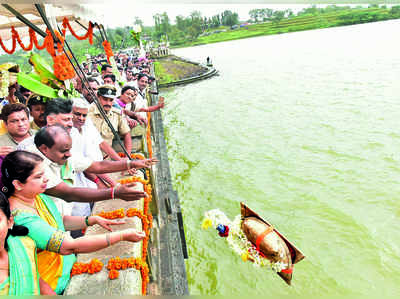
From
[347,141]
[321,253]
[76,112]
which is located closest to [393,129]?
[347,141]

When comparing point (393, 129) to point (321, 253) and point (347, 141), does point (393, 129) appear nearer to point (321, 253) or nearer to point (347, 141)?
point (347, 141)

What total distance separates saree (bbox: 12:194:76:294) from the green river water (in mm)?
1534

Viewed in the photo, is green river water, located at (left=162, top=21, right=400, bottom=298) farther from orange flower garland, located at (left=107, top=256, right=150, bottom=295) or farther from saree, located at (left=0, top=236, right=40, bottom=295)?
saree, located at (left=0, top=236, right=40, bottom=295)

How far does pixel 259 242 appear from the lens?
2.37 meters

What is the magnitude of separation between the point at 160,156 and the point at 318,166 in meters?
4.55

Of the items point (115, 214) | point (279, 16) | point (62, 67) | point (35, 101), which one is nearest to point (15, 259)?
point (115, 214)

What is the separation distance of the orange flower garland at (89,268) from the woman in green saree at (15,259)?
403 millimetres

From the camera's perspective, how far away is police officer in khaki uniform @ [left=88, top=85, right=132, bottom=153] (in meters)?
3.47

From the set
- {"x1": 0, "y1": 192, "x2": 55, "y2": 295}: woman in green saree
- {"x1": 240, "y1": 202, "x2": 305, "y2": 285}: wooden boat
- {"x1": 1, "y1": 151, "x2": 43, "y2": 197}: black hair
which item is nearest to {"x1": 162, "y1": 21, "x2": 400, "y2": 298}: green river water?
A: {"x1": 240, "y1": 202, "x2": 305, "y2": 285}: wooden boat

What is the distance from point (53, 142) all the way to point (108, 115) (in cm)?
180

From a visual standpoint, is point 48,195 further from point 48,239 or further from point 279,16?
point 279,16

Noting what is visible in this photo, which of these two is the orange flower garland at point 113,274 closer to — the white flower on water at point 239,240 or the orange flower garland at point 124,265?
the orange flower garland at point 124,265

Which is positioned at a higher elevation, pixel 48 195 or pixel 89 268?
pixel 48 195

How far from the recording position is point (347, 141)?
327 inches
